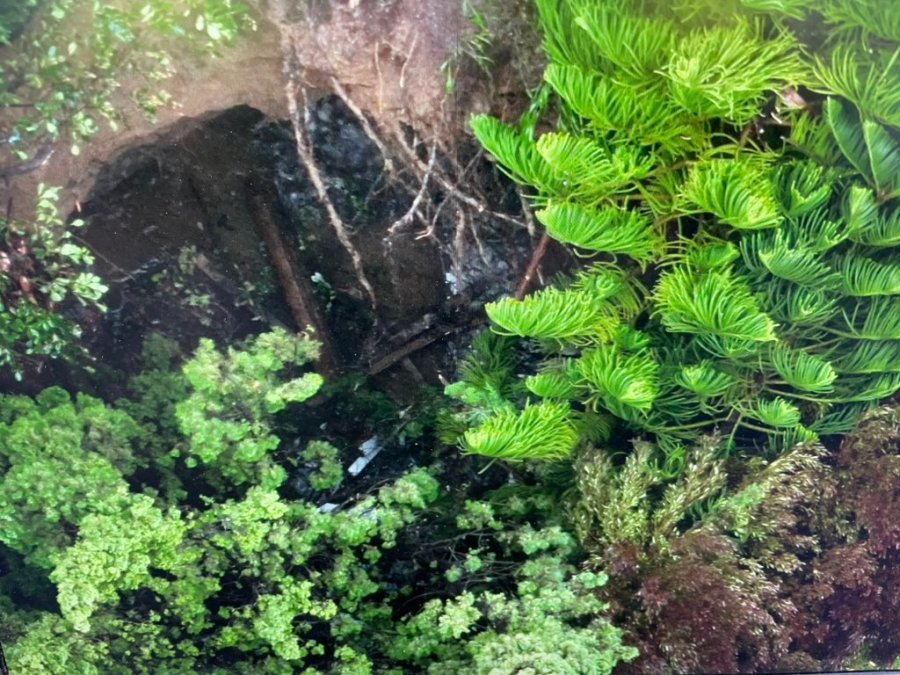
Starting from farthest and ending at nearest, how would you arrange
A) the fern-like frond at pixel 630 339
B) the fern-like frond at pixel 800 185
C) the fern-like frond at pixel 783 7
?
the fern-like frond at pixel 630 339 → the fern-like frond at pixel 800 185 → the fern-like frond at pixel 783 7

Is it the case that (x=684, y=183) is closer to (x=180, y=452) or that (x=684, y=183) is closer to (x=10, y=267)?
(x=180, y=452)

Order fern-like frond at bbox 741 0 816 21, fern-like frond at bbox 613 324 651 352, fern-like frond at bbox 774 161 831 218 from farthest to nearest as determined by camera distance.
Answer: fern-like frond at bbox 613 324 651 352 → fern-like frond at bbox 774 161 831 218 → fern-like frond at bbox 741 0 816 21

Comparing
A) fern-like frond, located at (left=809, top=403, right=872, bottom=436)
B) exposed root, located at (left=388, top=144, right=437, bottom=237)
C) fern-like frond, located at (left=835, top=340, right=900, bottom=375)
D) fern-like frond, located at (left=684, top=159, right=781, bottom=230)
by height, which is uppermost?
exposed root, located at (left=388, top=144, right=437, bottom=237)

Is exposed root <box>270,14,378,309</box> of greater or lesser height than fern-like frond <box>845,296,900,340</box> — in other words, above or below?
above

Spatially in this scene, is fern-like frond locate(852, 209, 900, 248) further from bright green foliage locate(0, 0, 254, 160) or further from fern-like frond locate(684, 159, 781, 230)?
bright green foliage locate(0, 0, 254, 160)

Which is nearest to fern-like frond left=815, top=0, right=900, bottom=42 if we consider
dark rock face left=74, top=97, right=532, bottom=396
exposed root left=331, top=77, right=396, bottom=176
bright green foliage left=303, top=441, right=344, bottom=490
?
dark rock face left=74, top=97, right=532, bottom=396

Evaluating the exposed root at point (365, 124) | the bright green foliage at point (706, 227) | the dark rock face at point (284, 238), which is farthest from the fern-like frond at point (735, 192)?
the exposed root at point (365, 124)

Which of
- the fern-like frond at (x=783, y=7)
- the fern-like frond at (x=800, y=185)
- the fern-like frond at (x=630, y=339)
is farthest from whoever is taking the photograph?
the fern-like frond at (x=630, y=339)

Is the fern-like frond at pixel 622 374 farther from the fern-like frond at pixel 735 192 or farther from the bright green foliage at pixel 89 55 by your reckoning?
the bright green foliage at pixel 89 55
